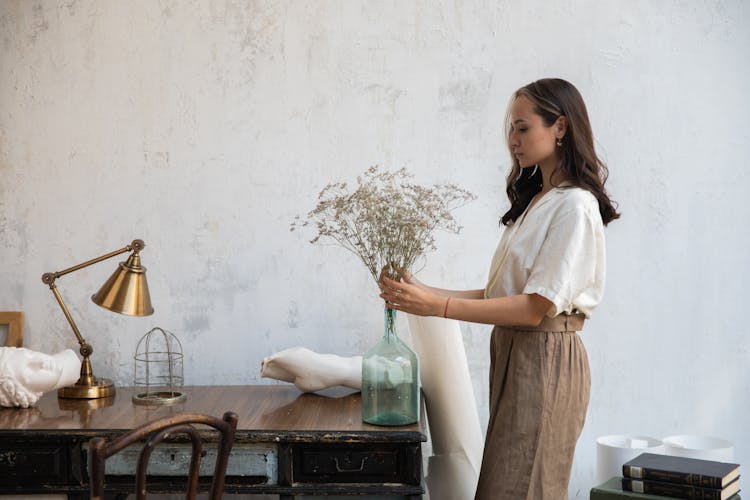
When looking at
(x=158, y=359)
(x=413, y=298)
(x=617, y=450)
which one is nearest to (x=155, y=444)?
(x=413, y=298)

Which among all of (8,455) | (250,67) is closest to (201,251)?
(250,67)

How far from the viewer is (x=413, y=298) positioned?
210cm

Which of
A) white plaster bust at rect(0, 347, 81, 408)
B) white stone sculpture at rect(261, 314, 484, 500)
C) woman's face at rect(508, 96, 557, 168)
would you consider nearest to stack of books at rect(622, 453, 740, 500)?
white stone sculpture at rect(261, 314, 484, 500)

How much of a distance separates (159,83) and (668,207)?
190 cm

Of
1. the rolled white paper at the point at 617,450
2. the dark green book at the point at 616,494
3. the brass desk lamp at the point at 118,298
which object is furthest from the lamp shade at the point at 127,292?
the rolled white paper at the point at 617,450

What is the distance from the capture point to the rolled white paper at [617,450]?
266cm

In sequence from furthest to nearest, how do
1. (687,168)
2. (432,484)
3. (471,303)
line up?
1. (687,168)
2. (432,484)
3. (471,303)

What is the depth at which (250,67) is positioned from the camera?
9.68 ft

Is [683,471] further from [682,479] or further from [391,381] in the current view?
[391,381]

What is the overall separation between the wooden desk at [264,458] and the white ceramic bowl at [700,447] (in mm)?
964

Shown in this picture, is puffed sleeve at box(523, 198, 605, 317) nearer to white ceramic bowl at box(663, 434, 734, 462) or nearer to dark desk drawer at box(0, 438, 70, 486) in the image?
white ceramic bowl at box(663, 434, 734, 462)

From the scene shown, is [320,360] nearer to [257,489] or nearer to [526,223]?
[257,489]

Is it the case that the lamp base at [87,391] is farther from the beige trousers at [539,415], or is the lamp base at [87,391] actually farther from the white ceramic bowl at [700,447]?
the white ceramic bowl at [700,447]

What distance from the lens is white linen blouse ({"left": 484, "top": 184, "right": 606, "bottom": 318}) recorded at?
2012 millimetres
